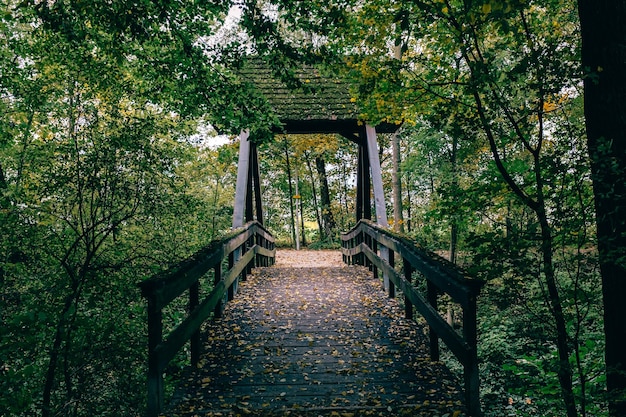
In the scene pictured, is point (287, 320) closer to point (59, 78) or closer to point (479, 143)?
point (59, 78)

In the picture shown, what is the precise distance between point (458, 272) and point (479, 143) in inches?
360

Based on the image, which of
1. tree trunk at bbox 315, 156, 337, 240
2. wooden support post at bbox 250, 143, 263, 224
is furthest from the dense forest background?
tree trunk at bbox 315, 156, 337, 240

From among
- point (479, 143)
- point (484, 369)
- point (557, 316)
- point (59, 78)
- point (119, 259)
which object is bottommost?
point (484, 369)

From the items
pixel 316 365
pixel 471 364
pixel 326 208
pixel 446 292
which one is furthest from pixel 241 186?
pixel 326 208

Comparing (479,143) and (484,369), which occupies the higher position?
(479,143)

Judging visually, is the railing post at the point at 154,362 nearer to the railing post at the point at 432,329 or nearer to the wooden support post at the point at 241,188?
the railing post at the point at 432,329

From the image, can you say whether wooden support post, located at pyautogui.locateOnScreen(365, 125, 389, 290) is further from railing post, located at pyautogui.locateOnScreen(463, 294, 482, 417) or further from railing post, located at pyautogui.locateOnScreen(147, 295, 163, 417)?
railing post, located at pyautogui.locateOnScreen(147, 295, 163, 417)

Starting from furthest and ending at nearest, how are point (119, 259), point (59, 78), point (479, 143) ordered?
point (479, 143)
point (59, 78)
point (119, 259)

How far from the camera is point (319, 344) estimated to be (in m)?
4.77

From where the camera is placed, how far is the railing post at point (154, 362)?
3.00 metres

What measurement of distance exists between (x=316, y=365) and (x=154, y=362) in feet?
5.70

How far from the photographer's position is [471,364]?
9.95 feet

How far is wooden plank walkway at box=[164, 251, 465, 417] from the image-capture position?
3412 millimetres

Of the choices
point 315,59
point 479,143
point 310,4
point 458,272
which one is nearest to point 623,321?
point 458,272
